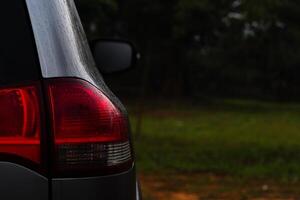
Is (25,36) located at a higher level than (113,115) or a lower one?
higher

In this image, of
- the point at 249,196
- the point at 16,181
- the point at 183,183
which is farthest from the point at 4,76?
the point at 183,183

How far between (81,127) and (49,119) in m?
0.10

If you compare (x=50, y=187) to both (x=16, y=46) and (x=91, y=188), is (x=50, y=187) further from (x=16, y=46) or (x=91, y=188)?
(x=16, y=46)

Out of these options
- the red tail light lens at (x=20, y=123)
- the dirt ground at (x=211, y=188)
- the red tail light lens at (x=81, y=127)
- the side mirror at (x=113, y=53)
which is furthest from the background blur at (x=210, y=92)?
the red tail light lens at (x=20, y=123)

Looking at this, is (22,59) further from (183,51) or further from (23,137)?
(183,51)

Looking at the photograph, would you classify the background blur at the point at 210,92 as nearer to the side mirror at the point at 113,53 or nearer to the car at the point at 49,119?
the side mirror at the point at 113,53

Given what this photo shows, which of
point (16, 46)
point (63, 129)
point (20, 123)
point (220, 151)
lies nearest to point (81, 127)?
point (63, 129)

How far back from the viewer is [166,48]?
4009 cm

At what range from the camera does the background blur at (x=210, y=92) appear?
9977 mm

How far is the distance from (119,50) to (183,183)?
17.7ft

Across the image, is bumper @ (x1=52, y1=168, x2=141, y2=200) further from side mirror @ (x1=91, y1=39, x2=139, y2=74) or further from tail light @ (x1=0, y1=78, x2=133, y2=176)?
side mirror @ (x1=91, y1=39, x2=139, y2=74)

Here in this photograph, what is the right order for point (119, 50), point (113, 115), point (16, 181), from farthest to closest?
point (119, 50), point (113, 115), point (16, 181)

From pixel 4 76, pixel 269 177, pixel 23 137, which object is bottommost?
pixel 269 177

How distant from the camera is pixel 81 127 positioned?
2.18 meters
